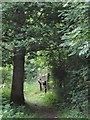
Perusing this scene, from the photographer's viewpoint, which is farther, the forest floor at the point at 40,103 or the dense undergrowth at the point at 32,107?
the forest floor at the point at 40,103

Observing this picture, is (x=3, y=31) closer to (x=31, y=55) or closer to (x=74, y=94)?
(x=31, y=55)

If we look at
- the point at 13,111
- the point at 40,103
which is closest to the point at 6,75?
the point at 40,103

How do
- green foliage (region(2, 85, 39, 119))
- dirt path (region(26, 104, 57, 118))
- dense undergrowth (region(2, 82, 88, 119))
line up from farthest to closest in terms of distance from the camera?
dirt path (region(26, 104, 57, 118)) < dense undergrowth (region(2, 82, 88, 119)) < green foliage (region(2, 85, 39, 119))

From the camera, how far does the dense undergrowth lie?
429 centimetres

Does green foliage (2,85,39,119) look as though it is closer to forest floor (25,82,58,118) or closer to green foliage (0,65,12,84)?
forest floor (25,82,58,118)

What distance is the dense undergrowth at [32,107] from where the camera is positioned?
4.29 meters

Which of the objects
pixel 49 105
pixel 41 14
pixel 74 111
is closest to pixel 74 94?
pixel 74 111

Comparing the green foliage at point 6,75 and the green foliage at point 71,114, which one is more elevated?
the green foliage at point 6,75

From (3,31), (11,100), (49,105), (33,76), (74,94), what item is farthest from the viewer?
(33,76)

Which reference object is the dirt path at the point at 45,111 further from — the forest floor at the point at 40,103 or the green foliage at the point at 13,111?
the green foliage at the point at 13,111

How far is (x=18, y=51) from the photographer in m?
4.68

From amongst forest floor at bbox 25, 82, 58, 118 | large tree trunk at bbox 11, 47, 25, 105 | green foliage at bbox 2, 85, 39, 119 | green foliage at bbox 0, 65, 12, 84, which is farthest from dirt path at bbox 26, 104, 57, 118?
green foliage at bbox 0, 65, 12, 84

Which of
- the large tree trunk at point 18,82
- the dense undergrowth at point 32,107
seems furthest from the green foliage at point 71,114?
the large tree trunk at point 18,82

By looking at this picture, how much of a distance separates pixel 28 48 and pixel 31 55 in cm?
100
